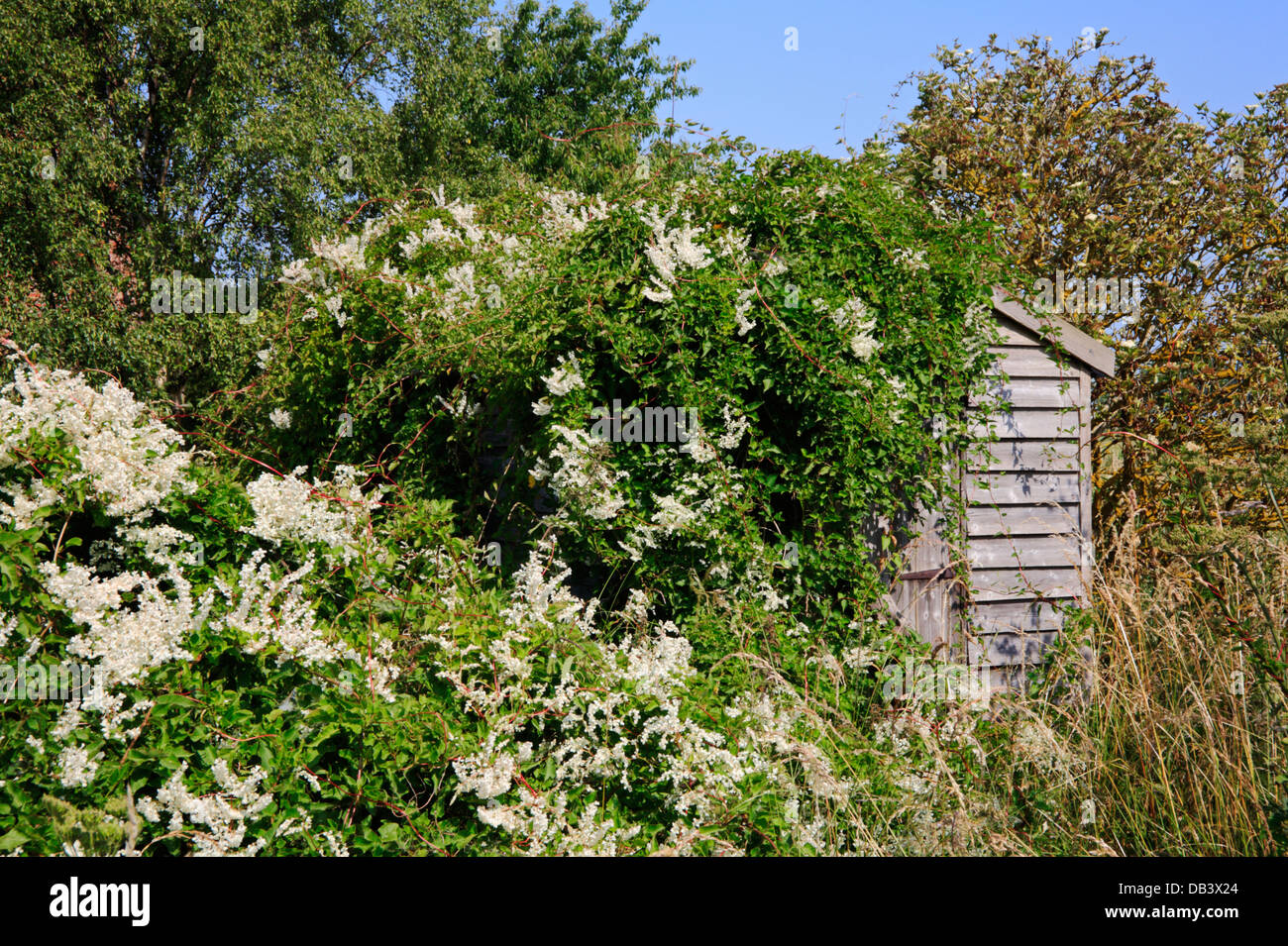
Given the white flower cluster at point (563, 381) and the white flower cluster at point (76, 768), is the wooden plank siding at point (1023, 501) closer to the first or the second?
the white flower cluster at point (563, 381)

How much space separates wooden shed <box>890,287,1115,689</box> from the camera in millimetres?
5461

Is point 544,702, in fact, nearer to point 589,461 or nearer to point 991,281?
point 589,461

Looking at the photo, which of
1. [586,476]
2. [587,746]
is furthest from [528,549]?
[587,746]

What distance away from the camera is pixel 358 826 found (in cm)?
288

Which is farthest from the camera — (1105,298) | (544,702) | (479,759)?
(1105,298)

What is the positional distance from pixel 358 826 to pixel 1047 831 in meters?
2.68

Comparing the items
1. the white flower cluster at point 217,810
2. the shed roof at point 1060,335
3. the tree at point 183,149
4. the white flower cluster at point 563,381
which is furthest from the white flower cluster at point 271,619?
the tree at point 183,149

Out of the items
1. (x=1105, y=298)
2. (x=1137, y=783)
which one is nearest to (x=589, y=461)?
(x=1137, y=783)

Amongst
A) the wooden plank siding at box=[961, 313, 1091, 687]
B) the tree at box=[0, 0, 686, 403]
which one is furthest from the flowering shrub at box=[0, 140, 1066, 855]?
the tree at box=[0, 0, 686, 403]

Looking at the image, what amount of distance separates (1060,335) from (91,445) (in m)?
5.29

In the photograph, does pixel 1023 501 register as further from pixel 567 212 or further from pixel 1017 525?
pixel 567 212

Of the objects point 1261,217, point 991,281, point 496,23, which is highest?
point 496,23

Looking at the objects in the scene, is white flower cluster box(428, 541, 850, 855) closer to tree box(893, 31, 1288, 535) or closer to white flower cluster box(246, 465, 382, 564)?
white flower cluster box(246, 465, 382, 564)

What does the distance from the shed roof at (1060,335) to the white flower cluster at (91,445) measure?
184 inches
